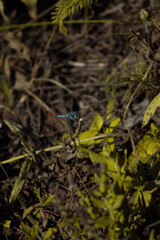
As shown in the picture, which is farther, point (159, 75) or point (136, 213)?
point (159, 75)

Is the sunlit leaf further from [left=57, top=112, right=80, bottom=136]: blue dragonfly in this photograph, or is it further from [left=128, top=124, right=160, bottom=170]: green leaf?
[left=128, top=124, right=160, bottom=170]: green leaf

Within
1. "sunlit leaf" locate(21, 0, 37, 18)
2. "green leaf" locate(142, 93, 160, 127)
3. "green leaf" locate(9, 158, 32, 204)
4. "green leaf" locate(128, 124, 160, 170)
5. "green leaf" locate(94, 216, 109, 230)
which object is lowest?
"green leaf" locate(9, 158, 32, 204)

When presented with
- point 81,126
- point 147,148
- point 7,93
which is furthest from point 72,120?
point 7,93

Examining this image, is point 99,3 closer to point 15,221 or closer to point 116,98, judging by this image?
point 116,98

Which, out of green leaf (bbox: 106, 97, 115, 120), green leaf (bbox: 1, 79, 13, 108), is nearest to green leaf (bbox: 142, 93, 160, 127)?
green leaf (bbox: 106, 97, 115, 120)

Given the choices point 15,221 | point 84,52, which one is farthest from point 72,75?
point 15,221

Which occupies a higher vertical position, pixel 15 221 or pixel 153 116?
pixel 153 116

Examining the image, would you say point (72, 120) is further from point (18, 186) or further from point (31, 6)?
point (31, 6)

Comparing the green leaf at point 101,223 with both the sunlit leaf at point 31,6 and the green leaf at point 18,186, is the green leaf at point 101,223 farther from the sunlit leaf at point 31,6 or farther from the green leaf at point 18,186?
the sunlit leaf at point 31,6

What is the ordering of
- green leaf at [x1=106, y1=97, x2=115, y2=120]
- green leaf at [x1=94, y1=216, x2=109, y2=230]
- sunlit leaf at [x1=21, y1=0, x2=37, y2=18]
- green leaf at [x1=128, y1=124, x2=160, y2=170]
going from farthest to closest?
sunlit leaf at [x1=21, y1=0, x2=37, y2=18]
green leaf at [x1=106, y1=97, x2=115, y2=120]
green leaf at [x1=128, y1=124, x2=160, y2=170]
green leaf at [x1=94, y1=216, x2=109, y2=230]

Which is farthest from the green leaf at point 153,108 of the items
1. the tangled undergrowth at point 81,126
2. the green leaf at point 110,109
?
the green leaf at point 110,109

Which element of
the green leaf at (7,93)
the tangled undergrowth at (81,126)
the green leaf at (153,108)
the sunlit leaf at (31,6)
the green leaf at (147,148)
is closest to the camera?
the tangled undergrowth at (81,126)
